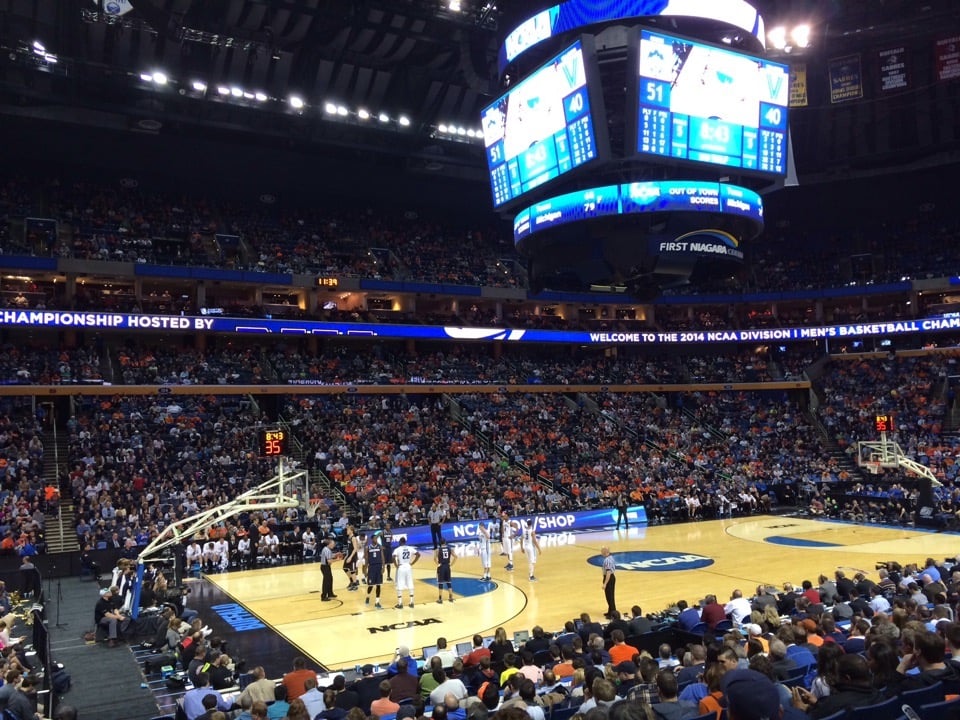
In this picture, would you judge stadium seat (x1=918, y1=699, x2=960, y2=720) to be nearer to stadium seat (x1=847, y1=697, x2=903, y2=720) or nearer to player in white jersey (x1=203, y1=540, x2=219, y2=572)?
stadium seat (x1=847, y1=697, x2=903, y2=720)

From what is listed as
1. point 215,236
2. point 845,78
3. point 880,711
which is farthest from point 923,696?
point 215,236

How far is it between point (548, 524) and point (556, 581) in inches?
414

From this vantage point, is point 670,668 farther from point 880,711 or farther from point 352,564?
point 352,564

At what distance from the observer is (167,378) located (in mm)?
36125

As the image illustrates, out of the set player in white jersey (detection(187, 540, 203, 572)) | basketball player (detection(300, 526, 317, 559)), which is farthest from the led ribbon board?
player in white jersey (detection(187, 540, 203, 572))

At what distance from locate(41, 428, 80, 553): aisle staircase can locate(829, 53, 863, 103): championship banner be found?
1488 inches

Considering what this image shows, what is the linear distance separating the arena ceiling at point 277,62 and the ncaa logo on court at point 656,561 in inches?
696

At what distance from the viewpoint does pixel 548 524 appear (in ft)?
107

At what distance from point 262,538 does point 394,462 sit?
8.54m

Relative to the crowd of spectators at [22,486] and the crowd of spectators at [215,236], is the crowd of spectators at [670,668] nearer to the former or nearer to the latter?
Answer: the crowd of spectators at [22,486]

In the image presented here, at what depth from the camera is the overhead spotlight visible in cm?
2895

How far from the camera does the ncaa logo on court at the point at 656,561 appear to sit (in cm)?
2336

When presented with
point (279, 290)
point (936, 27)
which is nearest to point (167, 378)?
point (279, 290)

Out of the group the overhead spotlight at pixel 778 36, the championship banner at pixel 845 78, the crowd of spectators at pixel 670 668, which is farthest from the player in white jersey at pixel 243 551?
the championship banner at pixel 845 78
